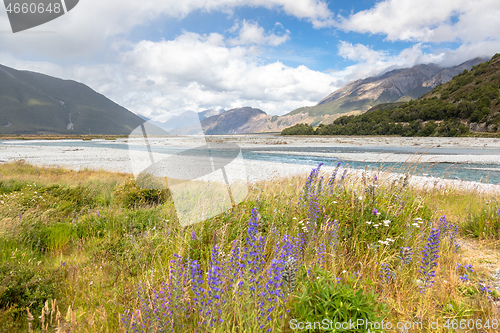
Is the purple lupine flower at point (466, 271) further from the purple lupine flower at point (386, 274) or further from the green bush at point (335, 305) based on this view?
the green bush at point (335, 305)

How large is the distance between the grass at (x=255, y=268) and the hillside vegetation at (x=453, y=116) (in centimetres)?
7787

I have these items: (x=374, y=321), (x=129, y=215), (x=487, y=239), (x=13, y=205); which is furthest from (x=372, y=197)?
(x=13, y=205)

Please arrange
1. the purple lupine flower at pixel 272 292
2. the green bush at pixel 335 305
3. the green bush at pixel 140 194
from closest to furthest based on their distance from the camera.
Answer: the purple lupine flower at pixel 272 292, the green bush at pixel 335 305, the green bush at pixel 140 194

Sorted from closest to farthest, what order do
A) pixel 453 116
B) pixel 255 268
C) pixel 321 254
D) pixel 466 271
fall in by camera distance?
1. pixel 255 268
2. pixel 321 254
3. pixel 466 271
4. pixel 453 116

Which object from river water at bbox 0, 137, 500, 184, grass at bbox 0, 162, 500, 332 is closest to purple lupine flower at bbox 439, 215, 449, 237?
grass at bbox 0, 162, 500, 332

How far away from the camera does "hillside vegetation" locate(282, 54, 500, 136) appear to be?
68.8m

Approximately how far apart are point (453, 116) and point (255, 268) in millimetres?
95200

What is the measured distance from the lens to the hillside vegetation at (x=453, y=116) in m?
68.8

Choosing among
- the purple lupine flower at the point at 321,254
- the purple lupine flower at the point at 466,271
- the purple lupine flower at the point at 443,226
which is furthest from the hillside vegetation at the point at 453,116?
the purple lupine flower at the point at 321,254

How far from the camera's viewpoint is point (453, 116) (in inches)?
2992

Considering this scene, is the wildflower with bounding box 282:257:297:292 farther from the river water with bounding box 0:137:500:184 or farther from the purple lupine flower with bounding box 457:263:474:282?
the river water with bounding box 0:137:500:184

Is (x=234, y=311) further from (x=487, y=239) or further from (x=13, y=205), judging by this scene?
(x=13, y=205)

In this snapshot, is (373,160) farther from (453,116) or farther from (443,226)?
(453,116)

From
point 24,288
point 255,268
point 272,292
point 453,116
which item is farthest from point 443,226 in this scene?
point 453,116
